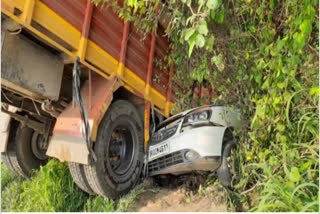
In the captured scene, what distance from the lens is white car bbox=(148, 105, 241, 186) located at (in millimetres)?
4223

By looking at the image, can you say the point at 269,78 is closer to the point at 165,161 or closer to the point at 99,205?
the point at 165,161

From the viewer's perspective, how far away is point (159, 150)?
4.77m

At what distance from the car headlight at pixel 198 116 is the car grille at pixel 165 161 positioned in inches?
16.7

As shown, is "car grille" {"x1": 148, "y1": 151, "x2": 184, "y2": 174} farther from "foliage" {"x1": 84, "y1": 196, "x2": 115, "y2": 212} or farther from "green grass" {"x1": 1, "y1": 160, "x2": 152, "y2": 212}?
"foliage" {"x1": 84, "y1": 196, "x2": 115, "y2": 212}

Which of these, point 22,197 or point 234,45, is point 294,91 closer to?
point 234,45

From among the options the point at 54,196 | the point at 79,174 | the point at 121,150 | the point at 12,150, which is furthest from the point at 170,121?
the point at 12,150

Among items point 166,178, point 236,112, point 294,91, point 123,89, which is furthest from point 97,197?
point 294,91

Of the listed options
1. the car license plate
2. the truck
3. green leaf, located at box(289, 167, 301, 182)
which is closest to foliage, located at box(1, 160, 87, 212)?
the truck

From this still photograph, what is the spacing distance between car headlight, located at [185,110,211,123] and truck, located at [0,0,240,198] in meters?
0.14

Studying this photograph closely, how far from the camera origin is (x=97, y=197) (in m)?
4.64

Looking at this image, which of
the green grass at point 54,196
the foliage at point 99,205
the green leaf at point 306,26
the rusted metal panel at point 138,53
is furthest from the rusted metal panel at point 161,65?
the green leaf at point 306,26

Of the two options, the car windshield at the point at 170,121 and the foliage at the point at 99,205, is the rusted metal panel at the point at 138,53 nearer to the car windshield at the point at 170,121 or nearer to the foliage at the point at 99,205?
the car windshield at the point at 170,121

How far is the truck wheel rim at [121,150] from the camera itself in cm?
468

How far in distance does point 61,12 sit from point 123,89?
1.46 m
